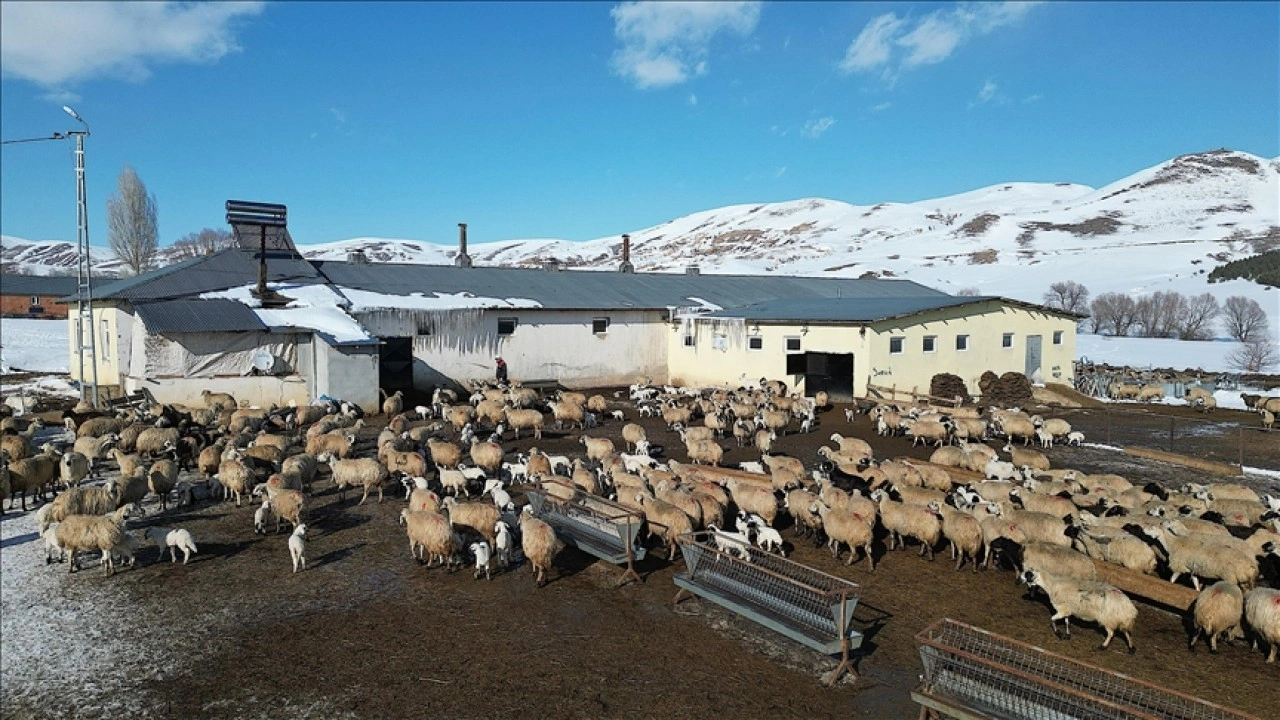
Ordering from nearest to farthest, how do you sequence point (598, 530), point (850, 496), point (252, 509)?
point (598, 530) < point (850, 496) < point (252, 509)

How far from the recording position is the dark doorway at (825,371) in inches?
1148

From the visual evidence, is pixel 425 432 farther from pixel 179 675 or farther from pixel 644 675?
pixel 644 675

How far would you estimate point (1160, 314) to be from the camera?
56031 mm

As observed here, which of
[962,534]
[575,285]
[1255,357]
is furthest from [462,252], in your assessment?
[1255,357]

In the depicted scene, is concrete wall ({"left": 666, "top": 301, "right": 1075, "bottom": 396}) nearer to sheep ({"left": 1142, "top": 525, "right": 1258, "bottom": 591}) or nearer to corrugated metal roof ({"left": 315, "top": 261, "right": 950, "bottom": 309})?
corrugated metal roof ({"left": 315, "top": 261, "right": 950, "bottom": 309})

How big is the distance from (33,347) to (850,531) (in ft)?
→ 172

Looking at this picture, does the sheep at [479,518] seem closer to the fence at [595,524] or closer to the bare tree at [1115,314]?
the fence at [595,524]

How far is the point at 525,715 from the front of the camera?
7027mm

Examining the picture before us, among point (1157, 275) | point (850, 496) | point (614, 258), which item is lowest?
point (850, 496)

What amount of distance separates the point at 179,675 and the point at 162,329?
1978cm

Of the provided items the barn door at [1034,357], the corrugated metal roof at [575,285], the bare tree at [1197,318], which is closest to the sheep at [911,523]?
the corrugated metal roof at [575,285]

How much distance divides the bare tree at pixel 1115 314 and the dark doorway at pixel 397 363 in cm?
5289

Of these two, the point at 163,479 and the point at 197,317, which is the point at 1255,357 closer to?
the point at 163,479

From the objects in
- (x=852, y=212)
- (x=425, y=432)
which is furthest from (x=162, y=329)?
(x=852, y=212)
